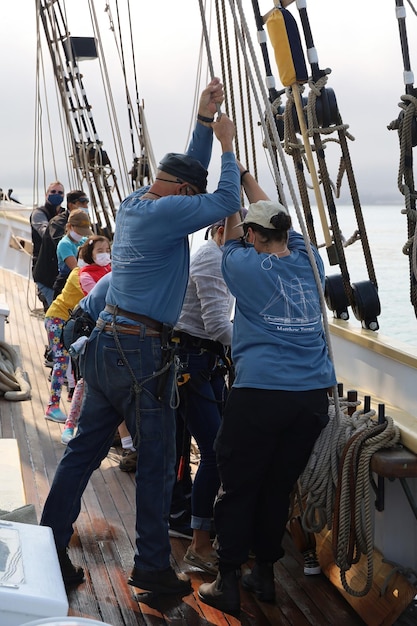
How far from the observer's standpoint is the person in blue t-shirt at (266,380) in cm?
268

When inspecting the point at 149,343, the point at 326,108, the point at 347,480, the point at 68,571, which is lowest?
the point at 68,571

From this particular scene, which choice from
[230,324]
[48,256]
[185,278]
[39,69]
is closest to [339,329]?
[230,324]

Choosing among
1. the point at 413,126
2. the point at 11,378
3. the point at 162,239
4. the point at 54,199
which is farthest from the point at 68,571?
the point at 54,199

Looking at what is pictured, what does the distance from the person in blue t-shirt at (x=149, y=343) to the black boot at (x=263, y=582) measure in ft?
0.77

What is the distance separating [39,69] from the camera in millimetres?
8375

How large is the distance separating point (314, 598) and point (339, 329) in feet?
4.27

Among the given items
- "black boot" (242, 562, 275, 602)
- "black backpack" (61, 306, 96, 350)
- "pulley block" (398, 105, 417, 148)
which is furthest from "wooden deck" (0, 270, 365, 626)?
"pulley block" (398, 105, 417, 148)

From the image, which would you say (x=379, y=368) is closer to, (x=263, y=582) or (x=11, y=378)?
(x=263, y=582)

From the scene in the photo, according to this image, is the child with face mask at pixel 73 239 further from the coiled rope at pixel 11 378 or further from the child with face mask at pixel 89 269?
the child with face mask at pixel 89 269

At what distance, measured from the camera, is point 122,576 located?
314 centimetres

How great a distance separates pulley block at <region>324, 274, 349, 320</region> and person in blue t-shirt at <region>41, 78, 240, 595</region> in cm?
123

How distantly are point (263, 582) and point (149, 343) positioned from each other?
909mm

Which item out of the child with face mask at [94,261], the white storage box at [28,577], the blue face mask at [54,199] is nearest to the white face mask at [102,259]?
→ the child with face mask at [94,261]

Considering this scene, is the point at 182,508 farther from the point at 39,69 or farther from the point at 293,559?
the point at 39,69
